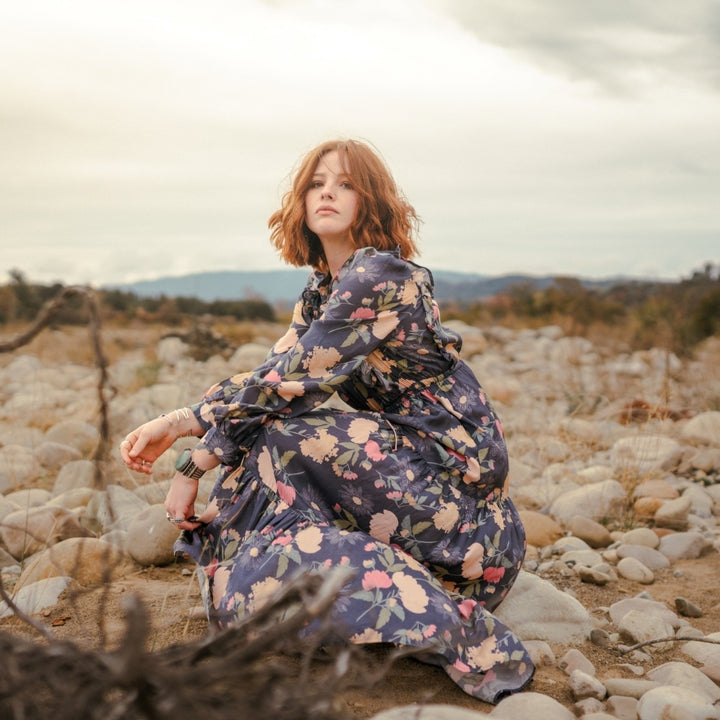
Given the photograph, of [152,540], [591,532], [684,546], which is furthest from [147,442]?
[684,546]

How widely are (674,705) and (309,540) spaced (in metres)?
1.02

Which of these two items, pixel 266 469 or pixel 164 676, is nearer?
pixel 164 676

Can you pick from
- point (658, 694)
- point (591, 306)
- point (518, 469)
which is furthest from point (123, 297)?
point (658, 694)

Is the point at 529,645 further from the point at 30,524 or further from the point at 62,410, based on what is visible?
the point at 62,410

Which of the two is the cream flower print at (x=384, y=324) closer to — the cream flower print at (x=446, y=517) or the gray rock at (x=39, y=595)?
the cream flower print at (x=446, y=517)

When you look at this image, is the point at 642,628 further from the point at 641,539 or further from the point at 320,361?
the point at 320,361

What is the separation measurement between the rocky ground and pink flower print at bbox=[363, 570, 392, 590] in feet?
0.62

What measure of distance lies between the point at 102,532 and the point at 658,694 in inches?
86.3

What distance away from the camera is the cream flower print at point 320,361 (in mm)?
2523

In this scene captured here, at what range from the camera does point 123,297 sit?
1862cm

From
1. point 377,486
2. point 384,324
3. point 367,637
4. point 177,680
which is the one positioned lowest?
point 367,637

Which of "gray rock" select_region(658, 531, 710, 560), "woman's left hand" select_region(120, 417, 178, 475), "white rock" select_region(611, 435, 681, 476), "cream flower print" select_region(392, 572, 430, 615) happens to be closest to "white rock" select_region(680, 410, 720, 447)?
"white rock" select_region(611, 435, 681, 476)

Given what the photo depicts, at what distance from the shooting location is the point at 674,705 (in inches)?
78.1

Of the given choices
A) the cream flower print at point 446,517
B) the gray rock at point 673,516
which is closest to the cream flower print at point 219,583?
the cream flower print at point 446,517
